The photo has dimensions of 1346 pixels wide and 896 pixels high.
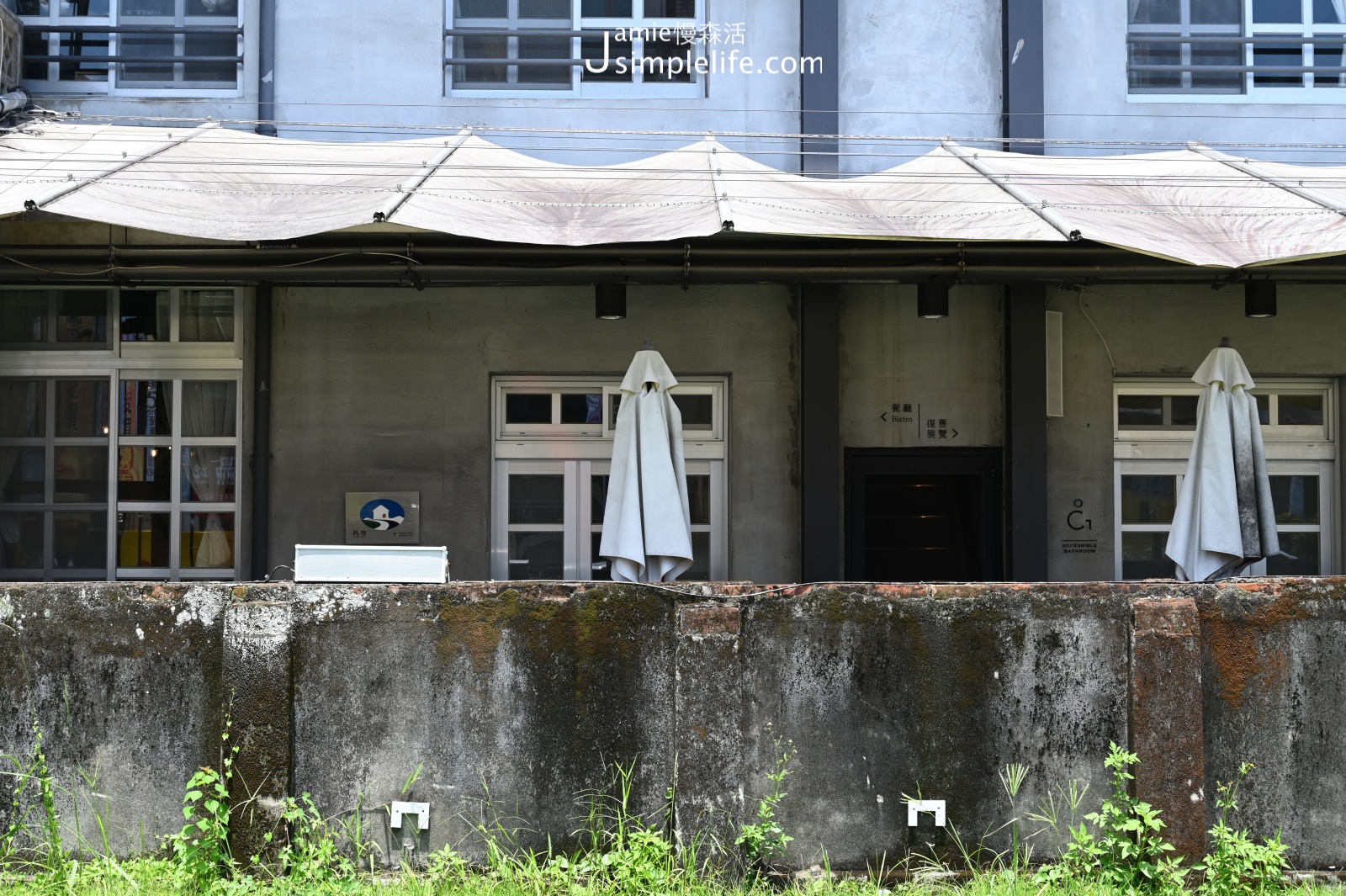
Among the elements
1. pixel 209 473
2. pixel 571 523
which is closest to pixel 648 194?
pixel 571 523

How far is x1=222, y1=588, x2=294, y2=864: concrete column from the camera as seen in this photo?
16.8 ft

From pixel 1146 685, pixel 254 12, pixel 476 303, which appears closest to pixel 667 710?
pixel 1146 685

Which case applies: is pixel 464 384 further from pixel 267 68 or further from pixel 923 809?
pixel 923 809

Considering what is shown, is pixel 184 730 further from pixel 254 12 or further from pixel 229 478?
pixel 254 12

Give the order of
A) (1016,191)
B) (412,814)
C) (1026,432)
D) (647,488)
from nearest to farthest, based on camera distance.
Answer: (412,814) < (647,488) < (1016,191) < (1026,432)

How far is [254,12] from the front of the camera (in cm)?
916

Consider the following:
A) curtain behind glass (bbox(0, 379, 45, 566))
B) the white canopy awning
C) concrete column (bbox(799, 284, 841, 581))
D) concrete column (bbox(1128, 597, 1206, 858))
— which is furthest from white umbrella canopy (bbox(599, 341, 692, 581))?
curtain behind glass (bbox(0, 379, 45, 566))

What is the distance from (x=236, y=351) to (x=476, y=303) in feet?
6.67

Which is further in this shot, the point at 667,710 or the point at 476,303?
the point at 476,303

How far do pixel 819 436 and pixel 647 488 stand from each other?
2.18m

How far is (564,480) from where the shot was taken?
9.20 meters

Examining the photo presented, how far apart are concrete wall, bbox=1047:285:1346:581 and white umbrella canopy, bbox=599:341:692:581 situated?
12.4 ft

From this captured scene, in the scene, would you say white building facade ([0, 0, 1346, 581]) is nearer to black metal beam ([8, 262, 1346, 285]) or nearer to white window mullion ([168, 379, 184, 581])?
white window mullion ([168, 379, 184, 581])

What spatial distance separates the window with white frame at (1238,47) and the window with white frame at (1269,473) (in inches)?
102
